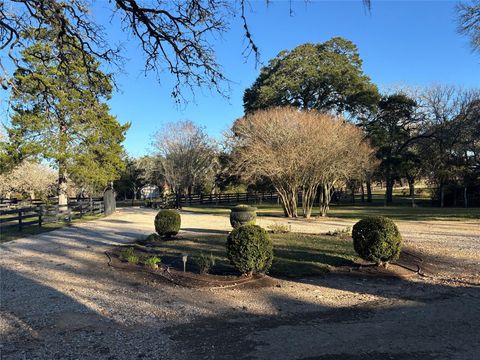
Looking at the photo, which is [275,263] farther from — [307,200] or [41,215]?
[307,200]

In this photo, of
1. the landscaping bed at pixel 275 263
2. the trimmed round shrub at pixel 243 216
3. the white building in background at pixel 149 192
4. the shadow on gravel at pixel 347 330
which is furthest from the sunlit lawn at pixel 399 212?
the white building in background at pixel 149 192

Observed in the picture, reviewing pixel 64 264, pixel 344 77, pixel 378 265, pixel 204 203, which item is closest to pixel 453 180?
pixel 344 77

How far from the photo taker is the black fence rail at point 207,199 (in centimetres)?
4202

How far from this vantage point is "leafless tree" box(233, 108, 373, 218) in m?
23.5

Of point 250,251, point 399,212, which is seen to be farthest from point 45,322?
point 399,212

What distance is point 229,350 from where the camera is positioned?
14.7 feet

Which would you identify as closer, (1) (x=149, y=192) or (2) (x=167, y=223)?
(2) (x=167, y=223)

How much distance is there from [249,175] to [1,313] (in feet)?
59.4

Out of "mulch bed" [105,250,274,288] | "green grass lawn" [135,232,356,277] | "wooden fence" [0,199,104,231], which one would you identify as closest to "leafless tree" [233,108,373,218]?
"green grass lawn" [135,232,356,277]

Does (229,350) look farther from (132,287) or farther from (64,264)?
(64,264)

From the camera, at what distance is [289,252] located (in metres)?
11.2

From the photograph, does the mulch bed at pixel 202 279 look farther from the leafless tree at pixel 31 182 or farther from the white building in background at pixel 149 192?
the white building in background at pixel 149 192

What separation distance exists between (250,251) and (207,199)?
135 feet

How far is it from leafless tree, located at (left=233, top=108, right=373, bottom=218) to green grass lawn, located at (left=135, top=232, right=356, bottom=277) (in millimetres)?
8444
